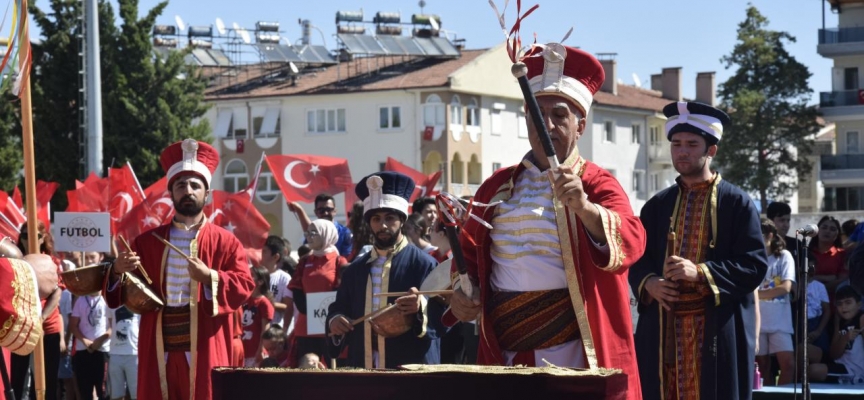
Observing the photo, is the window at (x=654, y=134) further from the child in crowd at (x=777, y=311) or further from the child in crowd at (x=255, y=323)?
the child in crowd at (x=777, y=311)

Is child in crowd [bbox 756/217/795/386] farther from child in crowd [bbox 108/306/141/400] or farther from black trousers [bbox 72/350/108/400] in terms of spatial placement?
black trousers [bbox 72/350/108/400]

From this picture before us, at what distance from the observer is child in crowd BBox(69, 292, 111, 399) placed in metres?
14.1

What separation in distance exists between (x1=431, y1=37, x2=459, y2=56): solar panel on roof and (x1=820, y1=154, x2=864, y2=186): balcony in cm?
1775

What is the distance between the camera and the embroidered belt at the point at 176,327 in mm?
9125

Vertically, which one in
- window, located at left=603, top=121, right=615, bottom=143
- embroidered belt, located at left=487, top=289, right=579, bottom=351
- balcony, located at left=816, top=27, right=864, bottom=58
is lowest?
embroidered belt, located at left=487, top=289, right=579, bottom=351

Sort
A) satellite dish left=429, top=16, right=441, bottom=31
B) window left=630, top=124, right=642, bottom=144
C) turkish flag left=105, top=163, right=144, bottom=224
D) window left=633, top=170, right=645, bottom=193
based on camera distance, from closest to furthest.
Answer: turkish flag left=105, top=163, right=144, bottom=224, satellite dish left=429, top=16, right=441, bottom=31, window left=630, top=124, right=642, bottom=144, window left=633, top=170, right=645, bottom=193

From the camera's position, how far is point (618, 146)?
7769cm

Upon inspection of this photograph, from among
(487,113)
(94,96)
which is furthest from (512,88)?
(94,96)

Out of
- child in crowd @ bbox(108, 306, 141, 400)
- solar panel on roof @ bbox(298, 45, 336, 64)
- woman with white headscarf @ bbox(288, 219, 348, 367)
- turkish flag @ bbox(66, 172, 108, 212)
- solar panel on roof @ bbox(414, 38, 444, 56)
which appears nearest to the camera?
woman with white headscarf @ bbox(288, 219, 348, 367)

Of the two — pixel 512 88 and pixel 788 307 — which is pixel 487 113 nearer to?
pixel 512 88

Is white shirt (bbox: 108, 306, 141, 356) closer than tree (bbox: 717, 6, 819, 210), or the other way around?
white shirt (bbox: 108, 306, 141, 356)

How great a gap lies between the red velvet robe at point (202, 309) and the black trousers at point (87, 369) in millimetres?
5202

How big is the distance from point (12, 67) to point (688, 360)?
3.62 metres

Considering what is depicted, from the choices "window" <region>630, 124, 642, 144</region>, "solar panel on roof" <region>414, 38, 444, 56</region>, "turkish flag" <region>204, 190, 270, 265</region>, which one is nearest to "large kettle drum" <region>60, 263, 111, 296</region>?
"turkish flag" <region>204, 190, 270, 265</region>
